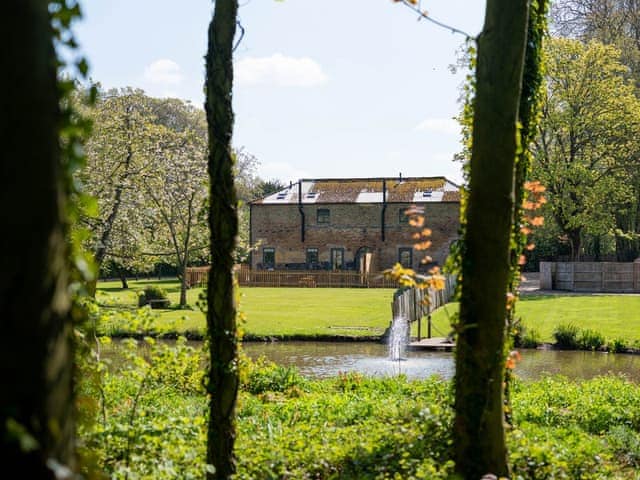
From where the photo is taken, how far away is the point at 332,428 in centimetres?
653

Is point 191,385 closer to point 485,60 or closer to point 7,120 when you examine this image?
point 485,60

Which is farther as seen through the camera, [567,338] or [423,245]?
[567,338]

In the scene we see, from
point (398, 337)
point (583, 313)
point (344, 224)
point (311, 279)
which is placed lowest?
point (398, 337)

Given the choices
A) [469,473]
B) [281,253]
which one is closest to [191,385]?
[469,473]

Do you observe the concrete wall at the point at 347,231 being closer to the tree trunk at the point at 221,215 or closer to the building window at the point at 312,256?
the building window at the point at 312,256

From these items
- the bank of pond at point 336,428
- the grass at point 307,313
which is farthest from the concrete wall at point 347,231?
the bank of pond at point 336,428

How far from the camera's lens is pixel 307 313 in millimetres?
24578

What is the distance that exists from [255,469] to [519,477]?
6.08 ft

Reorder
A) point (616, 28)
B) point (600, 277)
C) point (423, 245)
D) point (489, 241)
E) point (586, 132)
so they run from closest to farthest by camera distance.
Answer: point (489, 241)
point (423, 245)
point (600, 277)
point (586, 132)
point (616, 28)

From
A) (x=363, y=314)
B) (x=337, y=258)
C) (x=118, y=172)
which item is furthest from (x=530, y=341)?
(x=337, y=258)

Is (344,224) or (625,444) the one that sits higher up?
(344,224)

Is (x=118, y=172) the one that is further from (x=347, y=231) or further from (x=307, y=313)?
(x=347, y=231)

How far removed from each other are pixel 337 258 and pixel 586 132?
58.6 ft

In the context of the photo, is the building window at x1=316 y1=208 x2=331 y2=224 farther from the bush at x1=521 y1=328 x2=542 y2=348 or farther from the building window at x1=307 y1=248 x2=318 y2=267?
the bush at x1=521 y1=328 x2=542 y2=348
